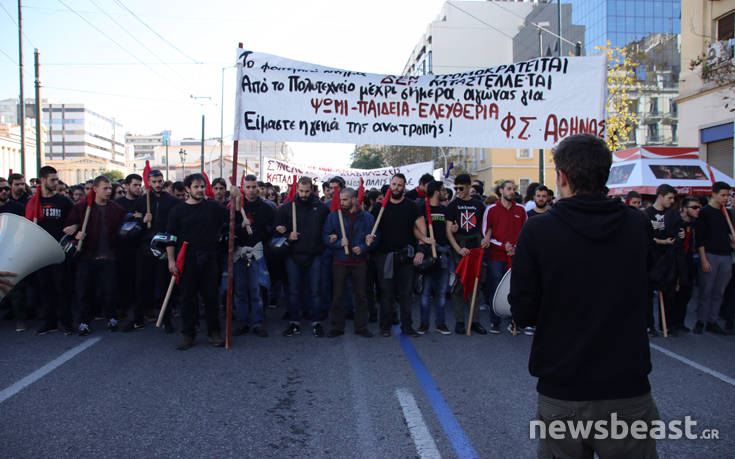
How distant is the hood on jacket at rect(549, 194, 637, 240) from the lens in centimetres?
214

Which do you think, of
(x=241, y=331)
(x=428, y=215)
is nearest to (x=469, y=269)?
(x=428, y=215)

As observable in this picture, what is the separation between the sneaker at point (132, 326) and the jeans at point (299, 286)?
2068 millimetres

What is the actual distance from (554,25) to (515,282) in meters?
62.8

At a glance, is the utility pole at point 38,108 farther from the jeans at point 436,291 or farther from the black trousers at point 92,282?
the jeans at point 436,291

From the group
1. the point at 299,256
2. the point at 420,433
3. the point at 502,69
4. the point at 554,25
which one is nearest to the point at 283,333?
the point at 299,256

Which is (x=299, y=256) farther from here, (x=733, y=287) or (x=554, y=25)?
(x=554, y=25)

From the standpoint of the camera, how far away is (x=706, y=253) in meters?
7.84

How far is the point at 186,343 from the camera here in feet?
22.0

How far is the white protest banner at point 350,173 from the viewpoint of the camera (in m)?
18.8

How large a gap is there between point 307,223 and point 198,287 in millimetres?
1655

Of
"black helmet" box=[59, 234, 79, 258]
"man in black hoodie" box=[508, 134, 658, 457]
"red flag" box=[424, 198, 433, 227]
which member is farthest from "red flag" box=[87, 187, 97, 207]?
"man in black hoodie" box=[508, 134, 658, 457]

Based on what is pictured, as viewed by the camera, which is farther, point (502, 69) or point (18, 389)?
point (502, 69)

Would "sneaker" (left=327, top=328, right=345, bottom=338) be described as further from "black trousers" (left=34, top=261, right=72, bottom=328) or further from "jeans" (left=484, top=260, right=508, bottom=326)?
"black trousers" (left=34, top=261, right=72, bottom=328)

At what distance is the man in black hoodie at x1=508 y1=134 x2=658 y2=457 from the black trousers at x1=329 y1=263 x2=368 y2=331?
524 centimetres
